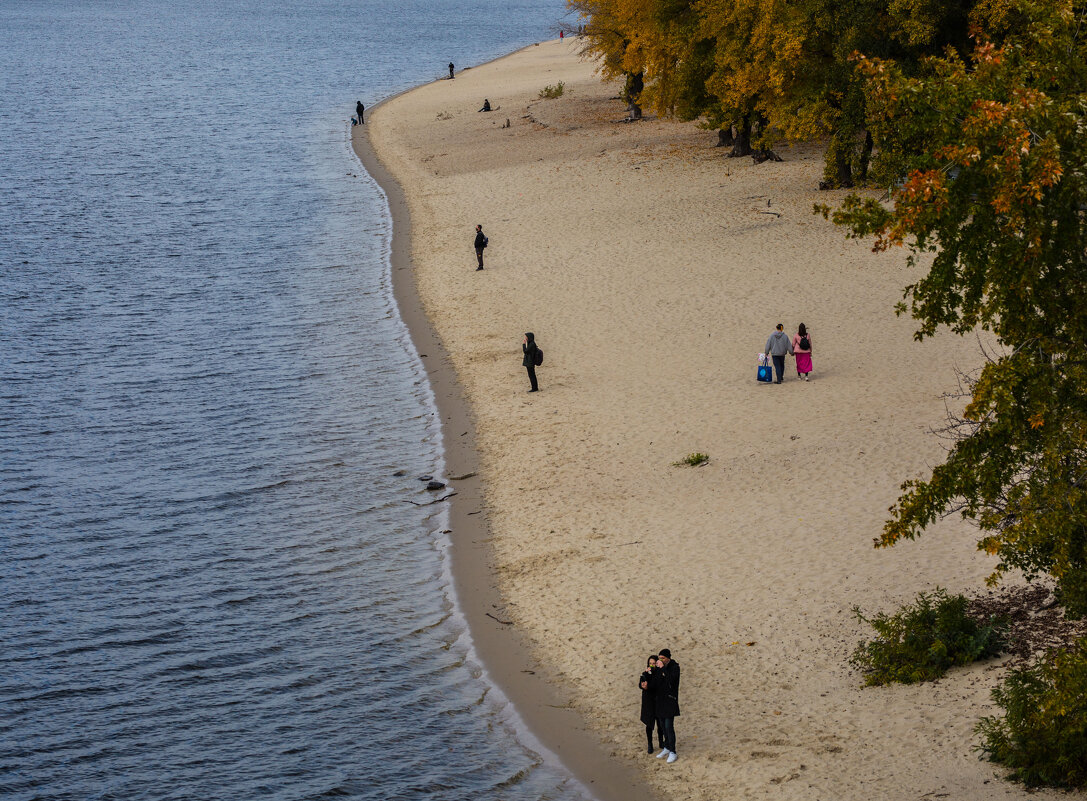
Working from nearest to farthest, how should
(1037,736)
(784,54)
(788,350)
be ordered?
(1037,736) → (788,350) → (784,54)

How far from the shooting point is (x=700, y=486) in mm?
20750

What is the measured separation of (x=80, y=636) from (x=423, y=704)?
617cm

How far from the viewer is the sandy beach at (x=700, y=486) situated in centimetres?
1416

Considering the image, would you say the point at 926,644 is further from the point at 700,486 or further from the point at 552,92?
the point at 552,92

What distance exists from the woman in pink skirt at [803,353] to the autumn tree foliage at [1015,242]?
13.6 meters

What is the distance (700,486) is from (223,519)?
30.7ft

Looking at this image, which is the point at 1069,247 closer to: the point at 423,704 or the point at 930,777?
the point at 930,777

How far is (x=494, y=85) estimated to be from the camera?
282 feet

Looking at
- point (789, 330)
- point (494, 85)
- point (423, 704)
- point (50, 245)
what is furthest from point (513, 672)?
point (494, 85)

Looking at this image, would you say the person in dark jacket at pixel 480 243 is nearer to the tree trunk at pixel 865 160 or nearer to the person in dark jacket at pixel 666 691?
the tree trunk at pixel 865 160

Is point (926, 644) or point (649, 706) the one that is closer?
point (649, 706)

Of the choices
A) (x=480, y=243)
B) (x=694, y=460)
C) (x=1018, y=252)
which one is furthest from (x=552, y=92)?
(x=1018, y=252)

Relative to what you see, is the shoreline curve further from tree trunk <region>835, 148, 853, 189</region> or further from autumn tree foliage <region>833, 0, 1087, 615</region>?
tree trunk <region>835, 148, 853, 189</region>

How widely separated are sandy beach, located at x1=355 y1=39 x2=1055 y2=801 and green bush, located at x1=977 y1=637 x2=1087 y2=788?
264 millimetres
